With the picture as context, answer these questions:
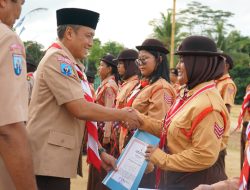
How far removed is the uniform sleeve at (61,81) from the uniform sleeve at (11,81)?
2.81 ft

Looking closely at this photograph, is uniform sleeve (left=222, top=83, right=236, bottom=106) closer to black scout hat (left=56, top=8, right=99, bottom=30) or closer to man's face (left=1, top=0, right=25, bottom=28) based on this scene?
black scout hat (left=56, top=8, right=99, bottom=30)

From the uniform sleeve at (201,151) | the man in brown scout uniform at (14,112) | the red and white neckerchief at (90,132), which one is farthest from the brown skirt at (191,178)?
the man in brown scout uniform at (14,112)

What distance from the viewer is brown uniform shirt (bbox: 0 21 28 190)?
2.03 m

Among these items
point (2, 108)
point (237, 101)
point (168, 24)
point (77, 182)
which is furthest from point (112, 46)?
point (2, 108)

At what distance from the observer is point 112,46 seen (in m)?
82.6

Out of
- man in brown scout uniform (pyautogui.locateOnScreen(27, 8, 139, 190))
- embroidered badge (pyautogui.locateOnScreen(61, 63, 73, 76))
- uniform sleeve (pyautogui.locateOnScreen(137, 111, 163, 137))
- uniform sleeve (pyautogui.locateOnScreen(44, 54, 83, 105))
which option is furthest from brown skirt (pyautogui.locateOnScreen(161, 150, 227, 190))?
embroidered badge (pyautogui.locateOnScreen(61, 63, 73, 76))

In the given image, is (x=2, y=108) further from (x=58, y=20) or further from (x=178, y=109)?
(x=178, y=109)

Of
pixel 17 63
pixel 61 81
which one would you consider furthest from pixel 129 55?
pixel 17 63

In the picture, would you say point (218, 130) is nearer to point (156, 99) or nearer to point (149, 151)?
point (149, 151)

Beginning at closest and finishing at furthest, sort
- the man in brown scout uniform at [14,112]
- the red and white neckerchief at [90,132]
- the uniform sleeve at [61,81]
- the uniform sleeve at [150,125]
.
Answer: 1. the man in brown scout uniform at [14,112]
2. the uniform sleeve at [61,81]
3. the red and white neckerchief at [90,132]
4. the uniform sleeve at [150,125]

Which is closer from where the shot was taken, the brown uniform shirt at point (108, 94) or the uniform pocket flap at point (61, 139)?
the uniform pocket flap at point (61, 139)

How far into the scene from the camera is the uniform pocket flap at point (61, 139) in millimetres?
2980

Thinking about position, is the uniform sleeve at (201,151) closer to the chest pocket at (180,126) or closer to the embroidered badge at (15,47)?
the chest pocket at (180,126)

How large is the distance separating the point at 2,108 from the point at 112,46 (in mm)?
81015
